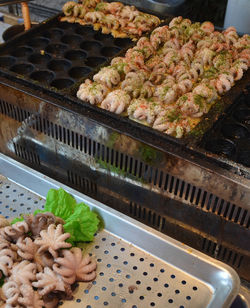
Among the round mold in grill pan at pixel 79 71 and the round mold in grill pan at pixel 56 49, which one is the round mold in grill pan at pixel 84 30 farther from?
the round mold in grill pan at pixel 79 71

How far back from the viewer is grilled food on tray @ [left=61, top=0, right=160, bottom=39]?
9.46ft

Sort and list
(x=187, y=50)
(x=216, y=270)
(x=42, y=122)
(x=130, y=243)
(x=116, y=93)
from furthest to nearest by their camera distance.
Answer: (x=187, y=50)
(x=42, y=122)
(x=116, y=93)
(x=130, y=243)
(x=216, y=270)

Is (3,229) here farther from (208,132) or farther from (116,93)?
(208,132)

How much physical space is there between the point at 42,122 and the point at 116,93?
48 centimetres

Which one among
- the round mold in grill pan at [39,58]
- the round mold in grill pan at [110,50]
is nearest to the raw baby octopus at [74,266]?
the round mold in grill pan at [39,58]

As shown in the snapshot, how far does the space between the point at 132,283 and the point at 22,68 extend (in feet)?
5.03

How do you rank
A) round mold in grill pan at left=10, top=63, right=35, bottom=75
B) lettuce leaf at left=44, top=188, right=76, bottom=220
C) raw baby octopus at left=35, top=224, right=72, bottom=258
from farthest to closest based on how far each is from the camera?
round mold in grill pan at left=10, top=63, right=35, bottom=75
lettuce leaf at left=44, top=188, right=76, bottom=220
raw baby octopus at left=35, top=224, right=72, bottom=258

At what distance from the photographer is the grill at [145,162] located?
1.82 m

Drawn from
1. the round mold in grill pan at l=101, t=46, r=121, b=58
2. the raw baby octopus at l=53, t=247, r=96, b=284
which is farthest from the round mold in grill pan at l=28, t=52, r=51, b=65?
the raw baby octopus at l=53, t=247, r=96, b=284

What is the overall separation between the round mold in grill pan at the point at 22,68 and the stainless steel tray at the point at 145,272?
849mm

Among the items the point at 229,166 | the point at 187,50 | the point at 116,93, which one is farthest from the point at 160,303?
the point at 187,50

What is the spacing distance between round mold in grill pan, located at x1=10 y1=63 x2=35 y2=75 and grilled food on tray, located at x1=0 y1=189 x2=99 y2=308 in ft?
3.41

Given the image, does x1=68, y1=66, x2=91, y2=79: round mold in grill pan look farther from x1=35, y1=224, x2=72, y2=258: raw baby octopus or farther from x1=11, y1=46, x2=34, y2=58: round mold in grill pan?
x1=35, y1=224, x2=72, y2=258: raw baby octopus

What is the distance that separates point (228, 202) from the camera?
182cm
